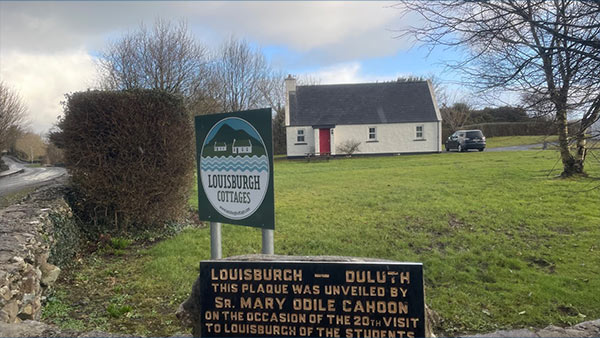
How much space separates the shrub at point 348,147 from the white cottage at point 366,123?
6.1 inches

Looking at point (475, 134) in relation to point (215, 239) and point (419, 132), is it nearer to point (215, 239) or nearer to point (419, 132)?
point (419, 132)

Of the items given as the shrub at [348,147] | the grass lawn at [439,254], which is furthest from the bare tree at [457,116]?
the grass lawn at [439,254]

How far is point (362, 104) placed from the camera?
106ft

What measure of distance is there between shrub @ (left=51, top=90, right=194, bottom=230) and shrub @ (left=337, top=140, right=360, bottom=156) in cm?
2339

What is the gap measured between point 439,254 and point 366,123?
2560 centimetres

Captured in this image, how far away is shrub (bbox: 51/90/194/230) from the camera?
6.96 meters

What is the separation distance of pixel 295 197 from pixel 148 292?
652cm

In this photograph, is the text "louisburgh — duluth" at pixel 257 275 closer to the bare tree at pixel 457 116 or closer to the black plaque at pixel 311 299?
the black plaque at pixel 311 299

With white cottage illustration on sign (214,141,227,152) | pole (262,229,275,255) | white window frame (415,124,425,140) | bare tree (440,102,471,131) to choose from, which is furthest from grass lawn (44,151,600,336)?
bare tree (440,102,471,131)

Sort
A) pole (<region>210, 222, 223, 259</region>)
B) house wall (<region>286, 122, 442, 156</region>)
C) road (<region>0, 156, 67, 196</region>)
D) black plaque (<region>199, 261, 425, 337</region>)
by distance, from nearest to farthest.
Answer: black plaque (<region>199, 261, 425, 337</region>), pole (<region>210, 222, 223, 259</region>), road (<region>0, 156, 67, 196</region>), house wall (<region>286, 122, 442, 156</region>)

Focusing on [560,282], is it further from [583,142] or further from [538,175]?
[538,175]

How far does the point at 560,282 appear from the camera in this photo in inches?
194

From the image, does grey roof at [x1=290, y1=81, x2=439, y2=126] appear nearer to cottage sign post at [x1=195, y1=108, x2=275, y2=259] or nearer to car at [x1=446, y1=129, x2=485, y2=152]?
car at [x1=446, y1=129, x2=485, y2=152]

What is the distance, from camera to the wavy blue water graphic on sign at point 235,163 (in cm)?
357
